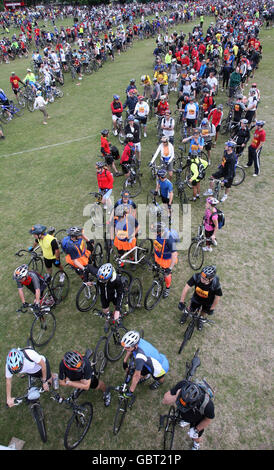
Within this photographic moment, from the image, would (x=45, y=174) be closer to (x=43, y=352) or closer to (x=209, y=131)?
(x=209, y=131)

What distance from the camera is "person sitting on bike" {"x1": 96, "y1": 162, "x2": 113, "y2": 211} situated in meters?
9.22

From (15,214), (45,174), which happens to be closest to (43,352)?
(15,214)

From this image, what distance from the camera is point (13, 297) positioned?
796 centimetres

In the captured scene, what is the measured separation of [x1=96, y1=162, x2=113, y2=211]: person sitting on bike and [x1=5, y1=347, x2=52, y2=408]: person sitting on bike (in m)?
5.29

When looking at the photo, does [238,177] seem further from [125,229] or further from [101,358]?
[101,358]

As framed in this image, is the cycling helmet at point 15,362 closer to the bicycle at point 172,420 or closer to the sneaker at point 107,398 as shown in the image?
the sneaker at point 107,398

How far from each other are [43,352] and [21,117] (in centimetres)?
1813

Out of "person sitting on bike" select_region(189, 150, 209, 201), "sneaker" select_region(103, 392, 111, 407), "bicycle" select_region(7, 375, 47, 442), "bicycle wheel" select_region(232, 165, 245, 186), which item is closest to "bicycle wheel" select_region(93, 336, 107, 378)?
"sneaker" select_region(103, 392, 111, 407)

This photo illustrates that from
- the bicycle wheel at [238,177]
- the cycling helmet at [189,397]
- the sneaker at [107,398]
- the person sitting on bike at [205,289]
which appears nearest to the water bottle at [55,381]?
the sneaker at [107,398]

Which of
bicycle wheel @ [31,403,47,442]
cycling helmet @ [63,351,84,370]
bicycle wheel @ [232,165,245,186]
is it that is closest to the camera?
cycling helmet @ [63,351,84,370]

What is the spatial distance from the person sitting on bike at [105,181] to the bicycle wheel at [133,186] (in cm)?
156

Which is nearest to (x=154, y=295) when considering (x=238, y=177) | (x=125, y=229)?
(x=125, y=229)

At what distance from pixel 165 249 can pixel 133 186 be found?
5434 mm

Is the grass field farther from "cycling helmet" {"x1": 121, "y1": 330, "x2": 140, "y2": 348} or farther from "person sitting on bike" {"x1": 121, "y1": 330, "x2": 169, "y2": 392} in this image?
"cycling helmet" {"x1": 121, "y1": 330, "x2": 140, "y2": 348}
